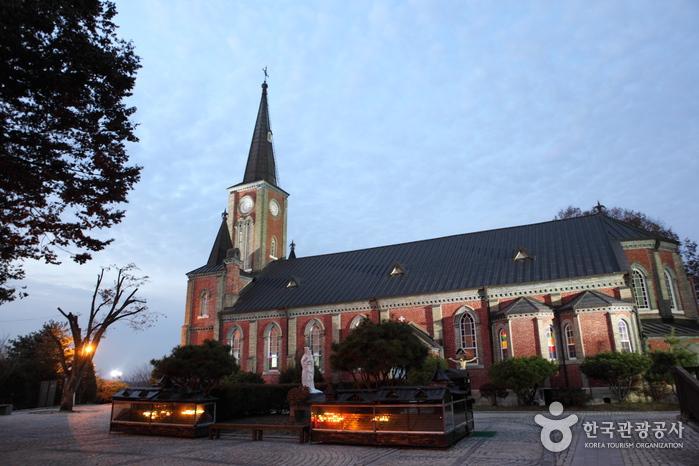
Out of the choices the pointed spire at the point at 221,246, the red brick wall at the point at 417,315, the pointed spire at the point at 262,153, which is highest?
the pointed spire at the point at 262,153

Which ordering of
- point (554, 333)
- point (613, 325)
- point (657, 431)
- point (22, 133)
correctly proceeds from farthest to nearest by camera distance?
point (554, 333)
point (613, 325)
point (657, 431)
point (22, 133)

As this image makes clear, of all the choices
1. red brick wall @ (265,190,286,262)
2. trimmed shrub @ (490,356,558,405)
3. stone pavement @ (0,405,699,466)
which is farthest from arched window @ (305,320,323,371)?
stone pavement @ (0,405,699,466)

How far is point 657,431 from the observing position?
42.2ft

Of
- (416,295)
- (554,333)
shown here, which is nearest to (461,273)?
(416,295)

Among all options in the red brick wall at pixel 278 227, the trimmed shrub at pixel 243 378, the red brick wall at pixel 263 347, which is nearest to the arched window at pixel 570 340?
the trimmed shrub at pixel 243 378

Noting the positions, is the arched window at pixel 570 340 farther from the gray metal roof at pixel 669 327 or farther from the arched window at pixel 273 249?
the arched window at pixel 273 249

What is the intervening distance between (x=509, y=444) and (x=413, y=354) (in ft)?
31.5

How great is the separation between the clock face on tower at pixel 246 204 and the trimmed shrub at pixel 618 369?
3330cm

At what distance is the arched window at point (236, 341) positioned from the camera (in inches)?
1533

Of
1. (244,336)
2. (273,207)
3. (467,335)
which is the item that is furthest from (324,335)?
(273,207)

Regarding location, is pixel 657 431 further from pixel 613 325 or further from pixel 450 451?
pixel 613 325

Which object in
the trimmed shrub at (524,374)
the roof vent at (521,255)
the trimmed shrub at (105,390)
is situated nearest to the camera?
the trimmed shrub at (524,374)

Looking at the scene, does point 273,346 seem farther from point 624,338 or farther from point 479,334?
point 624,338

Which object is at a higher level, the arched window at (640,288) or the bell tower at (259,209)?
the bell tower at (259,209)
